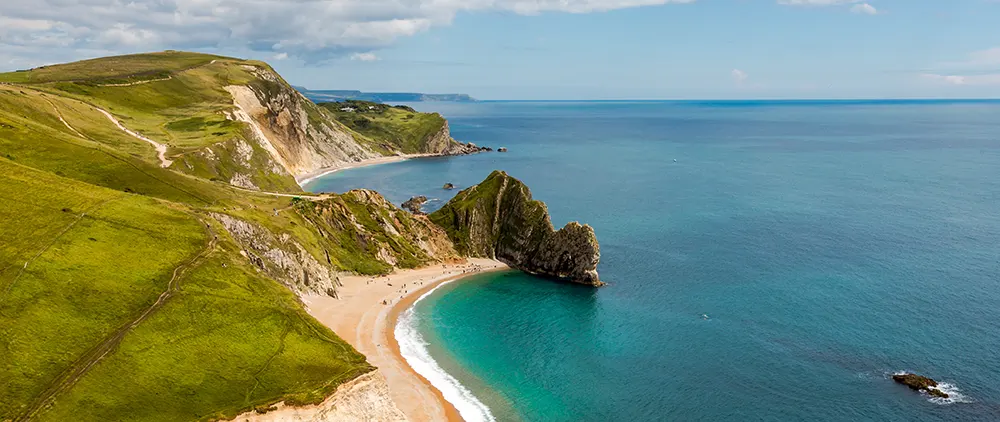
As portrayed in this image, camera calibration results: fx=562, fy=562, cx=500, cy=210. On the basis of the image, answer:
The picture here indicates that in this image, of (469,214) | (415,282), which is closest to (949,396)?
(415,282)

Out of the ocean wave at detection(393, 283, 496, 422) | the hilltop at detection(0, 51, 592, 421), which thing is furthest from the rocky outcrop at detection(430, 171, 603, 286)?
the ocean wave at detection(393, 283, 496, 422)

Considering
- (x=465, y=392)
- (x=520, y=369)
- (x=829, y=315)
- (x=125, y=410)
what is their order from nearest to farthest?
(x=125, y=410)
(x=465, y=392)
(x=520, y=369)
(x=829, y=315)

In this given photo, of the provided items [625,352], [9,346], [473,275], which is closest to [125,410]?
[9,346]

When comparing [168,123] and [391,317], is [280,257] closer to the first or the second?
[391,317]

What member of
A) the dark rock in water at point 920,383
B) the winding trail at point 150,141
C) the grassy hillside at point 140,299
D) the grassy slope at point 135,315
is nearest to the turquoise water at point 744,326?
the dark rock in water at point 920,383

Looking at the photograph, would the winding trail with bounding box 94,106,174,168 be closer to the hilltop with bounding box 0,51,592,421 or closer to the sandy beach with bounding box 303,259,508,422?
the hilltop with bounding box 0,51,592,421

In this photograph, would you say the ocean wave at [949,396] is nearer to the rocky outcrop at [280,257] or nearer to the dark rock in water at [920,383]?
the dark rock in water at [920,383]

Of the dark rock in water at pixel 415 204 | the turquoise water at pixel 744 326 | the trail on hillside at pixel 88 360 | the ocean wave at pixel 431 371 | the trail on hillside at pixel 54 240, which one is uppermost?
the trail on hillside at pixel 54 240

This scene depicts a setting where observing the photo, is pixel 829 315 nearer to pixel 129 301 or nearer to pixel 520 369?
pixel 520 369
